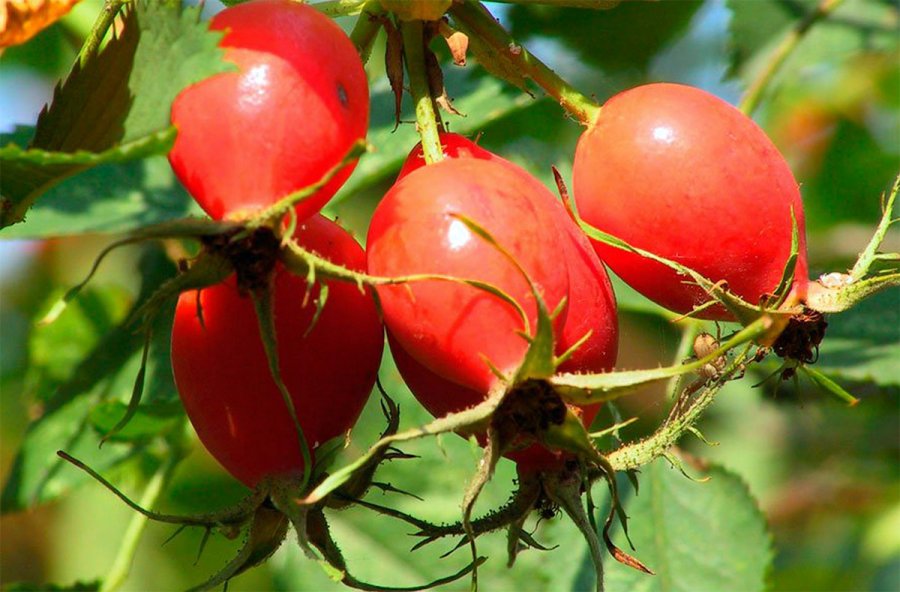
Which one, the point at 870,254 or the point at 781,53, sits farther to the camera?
the point at 781,53

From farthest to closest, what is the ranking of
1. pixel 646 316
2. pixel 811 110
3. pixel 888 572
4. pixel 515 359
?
pixel 811 110
pixel 888 572
pixel 646 316
pixel 515 359

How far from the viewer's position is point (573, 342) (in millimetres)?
1250

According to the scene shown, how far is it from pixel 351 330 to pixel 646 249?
34cm

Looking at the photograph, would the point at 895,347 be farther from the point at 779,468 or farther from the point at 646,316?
the point at 779,468

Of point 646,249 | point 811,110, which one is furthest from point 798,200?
point 811,110

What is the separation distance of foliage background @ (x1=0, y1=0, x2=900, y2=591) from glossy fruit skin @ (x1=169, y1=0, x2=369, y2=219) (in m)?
0.46

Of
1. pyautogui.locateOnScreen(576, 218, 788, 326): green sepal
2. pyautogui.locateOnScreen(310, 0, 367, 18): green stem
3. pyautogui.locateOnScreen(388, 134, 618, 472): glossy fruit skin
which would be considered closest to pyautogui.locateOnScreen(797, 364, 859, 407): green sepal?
pyautogui.locateOnScreen(576, 218, 788, 326): green sepal

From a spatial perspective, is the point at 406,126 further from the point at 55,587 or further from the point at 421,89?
the point at 55,587

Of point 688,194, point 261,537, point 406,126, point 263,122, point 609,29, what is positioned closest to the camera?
point 263,122

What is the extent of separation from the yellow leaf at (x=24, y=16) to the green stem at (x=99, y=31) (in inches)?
1.5

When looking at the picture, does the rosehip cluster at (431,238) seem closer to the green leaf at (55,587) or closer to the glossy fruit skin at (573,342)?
the glossy fruit skin at (573,342)

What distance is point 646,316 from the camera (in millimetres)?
2246

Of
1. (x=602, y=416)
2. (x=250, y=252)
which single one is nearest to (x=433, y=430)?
(x=250, y=252)

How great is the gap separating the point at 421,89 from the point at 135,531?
3.44 ft
